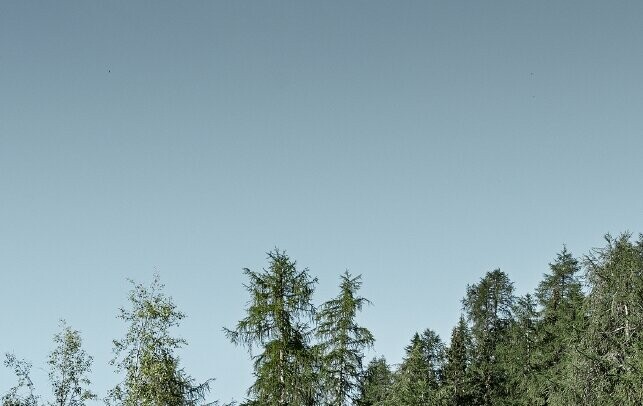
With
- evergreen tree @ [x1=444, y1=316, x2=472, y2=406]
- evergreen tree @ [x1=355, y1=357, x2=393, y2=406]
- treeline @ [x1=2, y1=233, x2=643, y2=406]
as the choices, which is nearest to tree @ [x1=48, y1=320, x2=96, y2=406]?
treeline @ [x1=2, y1=233, x2=643, y2=406]

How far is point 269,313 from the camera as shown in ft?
118

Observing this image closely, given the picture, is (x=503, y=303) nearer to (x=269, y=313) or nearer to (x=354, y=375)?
(x=354, y=375)

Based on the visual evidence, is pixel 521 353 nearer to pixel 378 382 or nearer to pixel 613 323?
pixel 378 382

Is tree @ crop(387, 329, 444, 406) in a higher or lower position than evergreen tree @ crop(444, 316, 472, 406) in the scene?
lower

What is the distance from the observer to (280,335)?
35.9 metres

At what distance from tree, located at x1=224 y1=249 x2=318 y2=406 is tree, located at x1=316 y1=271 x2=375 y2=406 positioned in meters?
2.49

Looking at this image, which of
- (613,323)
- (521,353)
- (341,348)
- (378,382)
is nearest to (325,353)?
(341,348)

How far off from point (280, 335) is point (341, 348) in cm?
480

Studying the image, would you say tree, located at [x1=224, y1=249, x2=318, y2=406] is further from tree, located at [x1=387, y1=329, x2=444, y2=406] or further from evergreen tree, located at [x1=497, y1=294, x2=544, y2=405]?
evergreen tree, located at [x1=497, y1=294, x2=544, y2=405]

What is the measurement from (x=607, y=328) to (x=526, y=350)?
2942 cm

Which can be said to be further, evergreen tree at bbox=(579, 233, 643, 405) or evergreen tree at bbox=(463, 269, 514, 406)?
evergreen tree at bbox=(463, 269, 514, 406)

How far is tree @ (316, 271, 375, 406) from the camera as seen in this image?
39250mm

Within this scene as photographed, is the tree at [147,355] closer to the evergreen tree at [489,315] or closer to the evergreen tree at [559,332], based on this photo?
the evergreen tree at [559,332]

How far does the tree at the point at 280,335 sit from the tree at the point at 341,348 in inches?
98.0
